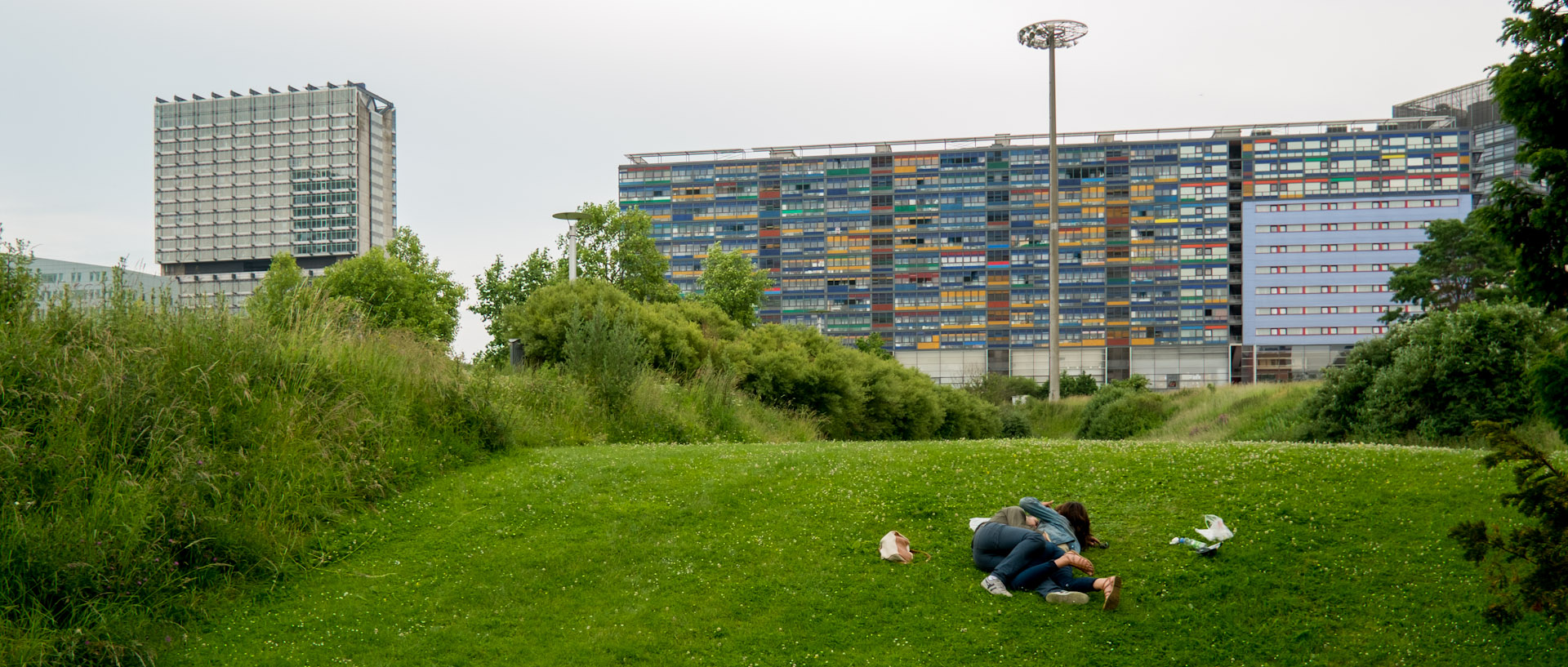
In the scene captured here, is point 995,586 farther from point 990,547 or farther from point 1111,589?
point 1111,589

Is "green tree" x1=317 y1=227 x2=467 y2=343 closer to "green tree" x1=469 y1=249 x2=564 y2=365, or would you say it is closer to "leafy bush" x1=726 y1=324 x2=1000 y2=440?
"green tree" x1=469 y1=249 x2=564 y2=365

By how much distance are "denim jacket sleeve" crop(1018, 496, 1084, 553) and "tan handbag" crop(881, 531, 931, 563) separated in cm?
106

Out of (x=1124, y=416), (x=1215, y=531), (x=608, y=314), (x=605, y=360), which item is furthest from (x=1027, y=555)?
(x=1124, y=416)

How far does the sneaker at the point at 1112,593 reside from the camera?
8.15m

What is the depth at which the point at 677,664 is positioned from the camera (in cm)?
771

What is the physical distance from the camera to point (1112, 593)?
817cm

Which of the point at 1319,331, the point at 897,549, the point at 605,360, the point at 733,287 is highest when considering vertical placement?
the point at 733,287

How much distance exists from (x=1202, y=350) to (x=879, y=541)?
124 metres

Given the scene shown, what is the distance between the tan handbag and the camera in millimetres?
9117

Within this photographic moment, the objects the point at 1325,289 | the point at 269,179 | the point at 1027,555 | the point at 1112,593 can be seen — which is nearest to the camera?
the point at 1112,593

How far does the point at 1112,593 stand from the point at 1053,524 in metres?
0.86

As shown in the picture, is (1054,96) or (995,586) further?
(1054,96)

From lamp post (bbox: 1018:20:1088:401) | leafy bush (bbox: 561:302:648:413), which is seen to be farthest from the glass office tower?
leafy bush (bbox: 561:302:648:413)

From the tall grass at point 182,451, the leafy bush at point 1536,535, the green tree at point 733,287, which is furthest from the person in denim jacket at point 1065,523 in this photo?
the green tree at point 733,287
